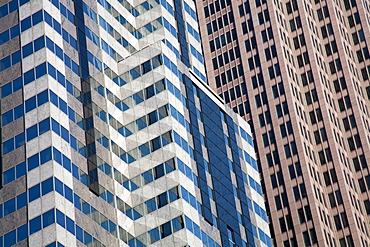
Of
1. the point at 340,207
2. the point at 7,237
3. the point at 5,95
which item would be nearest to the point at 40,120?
the point at 5,95

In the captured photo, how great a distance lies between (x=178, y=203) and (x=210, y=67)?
85.7 m

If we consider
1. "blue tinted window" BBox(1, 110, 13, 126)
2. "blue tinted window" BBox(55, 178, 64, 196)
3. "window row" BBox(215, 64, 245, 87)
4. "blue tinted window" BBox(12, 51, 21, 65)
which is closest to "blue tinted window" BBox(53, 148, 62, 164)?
"blue tinted window" BBox(55, 178, 64, 196)

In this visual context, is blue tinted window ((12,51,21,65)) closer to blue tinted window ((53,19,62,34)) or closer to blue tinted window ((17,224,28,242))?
blue tinted window ((53,19,62,34))

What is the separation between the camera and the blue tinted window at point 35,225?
8319 centimetres

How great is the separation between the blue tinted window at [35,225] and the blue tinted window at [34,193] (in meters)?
2.29

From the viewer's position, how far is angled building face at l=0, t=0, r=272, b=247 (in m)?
86.6

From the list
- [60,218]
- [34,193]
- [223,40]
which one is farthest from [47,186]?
[223,40]

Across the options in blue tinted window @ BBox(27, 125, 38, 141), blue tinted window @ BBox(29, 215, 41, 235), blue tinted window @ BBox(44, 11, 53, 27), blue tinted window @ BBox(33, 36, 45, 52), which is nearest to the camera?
blue tinted window @ BBox(29, 215, 41, 235)

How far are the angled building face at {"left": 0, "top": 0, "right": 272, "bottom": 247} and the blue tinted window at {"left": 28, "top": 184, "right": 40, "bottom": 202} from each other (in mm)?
115

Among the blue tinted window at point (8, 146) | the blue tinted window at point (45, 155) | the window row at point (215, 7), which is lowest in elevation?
the blue tinted window at point (45, 155)

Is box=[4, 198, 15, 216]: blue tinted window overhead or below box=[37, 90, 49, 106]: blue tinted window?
below

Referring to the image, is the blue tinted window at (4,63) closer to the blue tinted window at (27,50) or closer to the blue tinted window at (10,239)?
the blue tinted window at (27,50)

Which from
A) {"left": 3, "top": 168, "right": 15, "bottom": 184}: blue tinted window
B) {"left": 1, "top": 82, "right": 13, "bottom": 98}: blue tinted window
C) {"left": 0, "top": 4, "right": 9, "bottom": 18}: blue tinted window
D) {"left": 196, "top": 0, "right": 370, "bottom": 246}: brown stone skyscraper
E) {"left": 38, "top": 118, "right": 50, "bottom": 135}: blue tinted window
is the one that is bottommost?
{"left": 3, "top": 168, "right": 15, "bottom": 184}: blue tinted window

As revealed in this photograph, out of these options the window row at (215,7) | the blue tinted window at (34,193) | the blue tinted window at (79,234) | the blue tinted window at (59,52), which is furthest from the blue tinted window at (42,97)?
the window row at (215,7)
